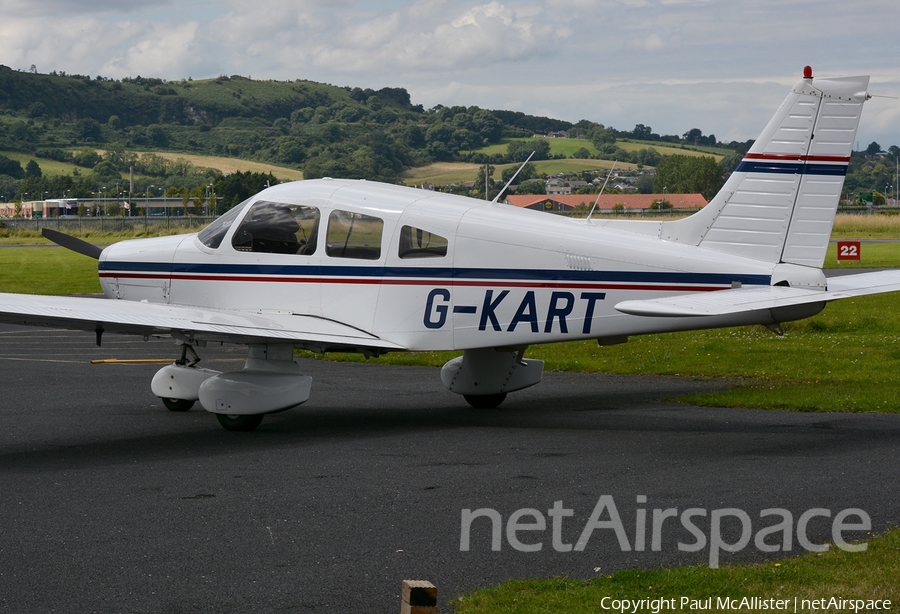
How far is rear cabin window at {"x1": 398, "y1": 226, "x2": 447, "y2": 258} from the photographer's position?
11.5 meters

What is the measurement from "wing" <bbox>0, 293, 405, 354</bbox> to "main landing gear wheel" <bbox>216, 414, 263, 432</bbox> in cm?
83

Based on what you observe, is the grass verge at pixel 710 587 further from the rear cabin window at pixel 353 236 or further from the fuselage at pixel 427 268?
the rear cabin window at pixel 353 236

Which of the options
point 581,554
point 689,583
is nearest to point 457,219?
point 581,554

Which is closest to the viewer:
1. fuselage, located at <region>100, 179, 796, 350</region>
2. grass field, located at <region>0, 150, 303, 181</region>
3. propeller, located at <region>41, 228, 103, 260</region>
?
fuselage, located at <region>100, 179, 796, 350</region>

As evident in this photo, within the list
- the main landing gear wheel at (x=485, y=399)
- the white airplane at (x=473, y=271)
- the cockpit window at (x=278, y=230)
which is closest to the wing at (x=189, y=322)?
the white airplane at (x=473, y=271)

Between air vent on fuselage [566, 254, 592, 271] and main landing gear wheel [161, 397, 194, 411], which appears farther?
main landing gear wheel [161, 397, 194, 411]

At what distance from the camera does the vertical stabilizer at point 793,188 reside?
11.2 m

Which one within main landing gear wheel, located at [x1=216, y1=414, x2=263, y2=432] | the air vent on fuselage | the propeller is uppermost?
the air vent on fuselage

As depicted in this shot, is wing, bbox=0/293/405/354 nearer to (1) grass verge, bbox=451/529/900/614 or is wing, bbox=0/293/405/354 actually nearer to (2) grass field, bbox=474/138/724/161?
(1) grass verge, bbox=451/529/900/614

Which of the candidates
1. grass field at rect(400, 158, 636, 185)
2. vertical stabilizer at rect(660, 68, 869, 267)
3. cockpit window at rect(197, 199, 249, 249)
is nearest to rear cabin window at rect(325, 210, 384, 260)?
cockpit window at rect(197, 199, 249, 249)

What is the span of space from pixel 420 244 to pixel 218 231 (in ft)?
8.39

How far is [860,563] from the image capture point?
6082mm

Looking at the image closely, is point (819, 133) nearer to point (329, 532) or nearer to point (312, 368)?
point (329, 532)

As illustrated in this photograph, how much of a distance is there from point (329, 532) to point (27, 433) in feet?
17.5
